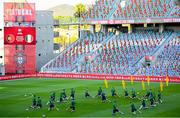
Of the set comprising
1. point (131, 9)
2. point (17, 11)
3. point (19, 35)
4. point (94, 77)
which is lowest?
point (94, 77)

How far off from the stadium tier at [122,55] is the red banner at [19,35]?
16.8 feet

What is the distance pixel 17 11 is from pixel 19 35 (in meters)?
3.79

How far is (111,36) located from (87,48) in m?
4.88

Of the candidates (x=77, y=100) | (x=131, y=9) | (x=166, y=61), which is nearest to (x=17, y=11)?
(x=131, y=9)

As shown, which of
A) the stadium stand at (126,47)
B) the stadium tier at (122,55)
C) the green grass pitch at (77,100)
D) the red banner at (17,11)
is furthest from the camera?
the red banner at (17,11)

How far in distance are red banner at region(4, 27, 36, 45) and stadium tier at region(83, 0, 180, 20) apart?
473 inches

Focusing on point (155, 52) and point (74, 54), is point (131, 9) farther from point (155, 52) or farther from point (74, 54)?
point (155, 52)

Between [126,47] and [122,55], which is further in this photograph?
[126,47]

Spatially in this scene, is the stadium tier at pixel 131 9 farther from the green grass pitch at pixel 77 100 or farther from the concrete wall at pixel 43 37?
the green grass pitch at pixel 77 100

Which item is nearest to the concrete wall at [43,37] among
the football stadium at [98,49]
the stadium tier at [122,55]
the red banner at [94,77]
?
the football stadium at [98,49]

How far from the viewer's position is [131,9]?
276 feet

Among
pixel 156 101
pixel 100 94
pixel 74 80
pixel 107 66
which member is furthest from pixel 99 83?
pixel 156 101

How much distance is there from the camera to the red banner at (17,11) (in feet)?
257

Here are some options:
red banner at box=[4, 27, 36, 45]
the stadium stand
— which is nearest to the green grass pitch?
the stadium stand
